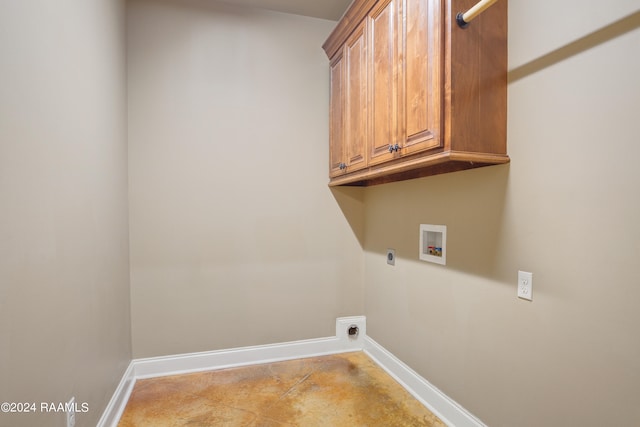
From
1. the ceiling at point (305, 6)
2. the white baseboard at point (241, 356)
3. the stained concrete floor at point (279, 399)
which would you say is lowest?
the stained concrete floor at point (279, 399)

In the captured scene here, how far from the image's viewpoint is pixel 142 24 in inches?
90.0

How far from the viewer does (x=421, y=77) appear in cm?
145

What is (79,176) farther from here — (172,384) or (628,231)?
(628,231)

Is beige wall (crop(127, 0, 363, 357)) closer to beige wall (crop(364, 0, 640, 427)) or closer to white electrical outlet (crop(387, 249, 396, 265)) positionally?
white electrical outlet (crop(387, 249, 396, 265))

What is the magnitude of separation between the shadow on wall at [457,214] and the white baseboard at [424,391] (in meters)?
0.75

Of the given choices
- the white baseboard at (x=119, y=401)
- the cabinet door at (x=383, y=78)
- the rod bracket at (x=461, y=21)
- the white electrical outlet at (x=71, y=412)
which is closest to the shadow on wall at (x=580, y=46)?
the rod bracket at (x=461, y=21)

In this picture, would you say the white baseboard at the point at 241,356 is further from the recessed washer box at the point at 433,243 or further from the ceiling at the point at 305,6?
the ceiling at the point at 305,6

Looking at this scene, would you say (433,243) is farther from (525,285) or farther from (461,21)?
(461,21)

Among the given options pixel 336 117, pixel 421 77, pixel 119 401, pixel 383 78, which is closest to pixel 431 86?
pixel 421 77

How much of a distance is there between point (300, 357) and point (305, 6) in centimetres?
285

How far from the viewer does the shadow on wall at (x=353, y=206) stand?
2.77m

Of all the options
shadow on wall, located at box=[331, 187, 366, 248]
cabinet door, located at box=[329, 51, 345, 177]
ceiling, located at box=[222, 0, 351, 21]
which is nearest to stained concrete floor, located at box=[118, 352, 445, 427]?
shadow on wall, located at box=[331, 187, 366, 248]

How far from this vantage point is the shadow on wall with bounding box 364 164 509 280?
1.52 m

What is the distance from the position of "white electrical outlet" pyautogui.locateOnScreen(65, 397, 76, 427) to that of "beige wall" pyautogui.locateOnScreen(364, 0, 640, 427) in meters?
1.82
